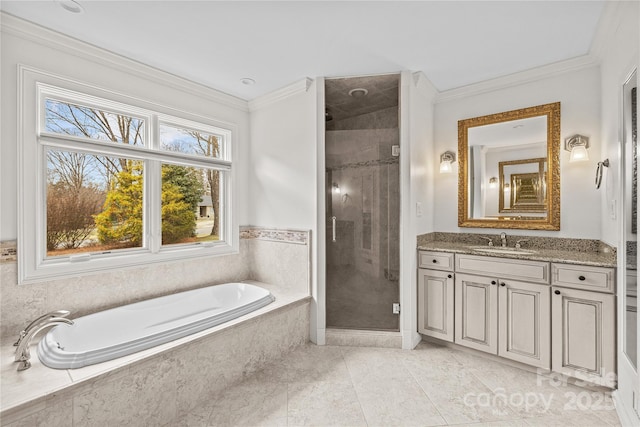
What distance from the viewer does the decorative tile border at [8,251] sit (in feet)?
6.02

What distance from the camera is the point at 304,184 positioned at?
2.82 m

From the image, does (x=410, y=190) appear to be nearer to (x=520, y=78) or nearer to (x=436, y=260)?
(x=436, y=260)

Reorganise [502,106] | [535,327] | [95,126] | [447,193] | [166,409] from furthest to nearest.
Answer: [447,193] → [502,106] → [95,126] → [535,327] → [166,409]

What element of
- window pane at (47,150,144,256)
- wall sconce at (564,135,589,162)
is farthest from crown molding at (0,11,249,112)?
wall sconce at (564,135,589,162)

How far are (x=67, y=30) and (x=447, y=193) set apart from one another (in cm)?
342

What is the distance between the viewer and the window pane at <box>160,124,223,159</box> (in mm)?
2744

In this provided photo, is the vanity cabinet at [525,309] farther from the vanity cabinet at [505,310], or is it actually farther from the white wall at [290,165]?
the white wall at [290,165]

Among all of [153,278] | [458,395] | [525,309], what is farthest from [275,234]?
[525,309]

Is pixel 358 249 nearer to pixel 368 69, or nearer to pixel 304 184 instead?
pixel 304 184

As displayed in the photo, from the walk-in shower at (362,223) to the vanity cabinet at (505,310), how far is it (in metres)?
0.58

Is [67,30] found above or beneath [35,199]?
above

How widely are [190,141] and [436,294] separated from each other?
284 centimetres

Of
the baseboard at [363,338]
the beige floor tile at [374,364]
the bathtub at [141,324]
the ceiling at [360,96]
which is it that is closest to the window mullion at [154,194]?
the bathtub at [141,324]

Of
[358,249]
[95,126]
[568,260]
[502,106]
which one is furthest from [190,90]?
[568,260]
